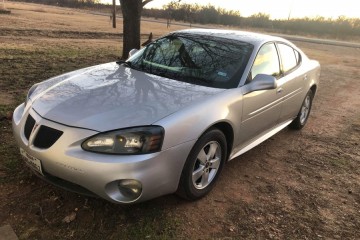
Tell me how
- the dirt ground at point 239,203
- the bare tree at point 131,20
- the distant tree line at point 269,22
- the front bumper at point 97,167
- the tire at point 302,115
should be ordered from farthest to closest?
the distant tree line at point 269,22
the bare tree at point 131,20
the tire at point 302,115
the dirt ground at point 239,203
the front bumper at point 97,167

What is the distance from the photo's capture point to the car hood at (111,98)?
2.96 meters

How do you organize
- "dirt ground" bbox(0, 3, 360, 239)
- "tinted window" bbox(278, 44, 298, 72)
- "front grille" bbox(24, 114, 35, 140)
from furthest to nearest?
"tinted window" bbox(278, 44, 298, 72)
"front grille" bbox(24, 114, 35, 140)
"dirt ground" bbox(0, 3, 360, 239)

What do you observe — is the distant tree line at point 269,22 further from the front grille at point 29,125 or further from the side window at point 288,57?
the front grille at point 29,125

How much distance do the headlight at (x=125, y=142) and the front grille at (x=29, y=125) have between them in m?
0.63

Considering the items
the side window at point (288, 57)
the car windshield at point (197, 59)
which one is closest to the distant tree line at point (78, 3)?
the side window at point (288, 57)

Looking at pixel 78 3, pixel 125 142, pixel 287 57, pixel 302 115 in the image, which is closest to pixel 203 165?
pixel 125 142

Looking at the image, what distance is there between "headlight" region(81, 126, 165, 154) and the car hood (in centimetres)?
6

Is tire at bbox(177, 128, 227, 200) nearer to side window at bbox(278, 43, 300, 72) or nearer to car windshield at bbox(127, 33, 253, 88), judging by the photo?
car windshield at bbox(127, 33, 253, 88)

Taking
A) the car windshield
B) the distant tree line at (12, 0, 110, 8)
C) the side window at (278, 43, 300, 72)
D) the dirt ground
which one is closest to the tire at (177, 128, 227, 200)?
the dirt ground

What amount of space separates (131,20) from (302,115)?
19.0 ft

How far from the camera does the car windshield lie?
12.7 ft

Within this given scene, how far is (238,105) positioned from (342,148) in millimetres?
2458

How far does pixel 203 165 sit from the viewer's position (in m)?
3.46

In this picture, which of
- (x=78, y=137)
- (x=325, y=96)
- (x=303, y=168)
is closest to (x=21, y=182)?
(x=78, y=137)
